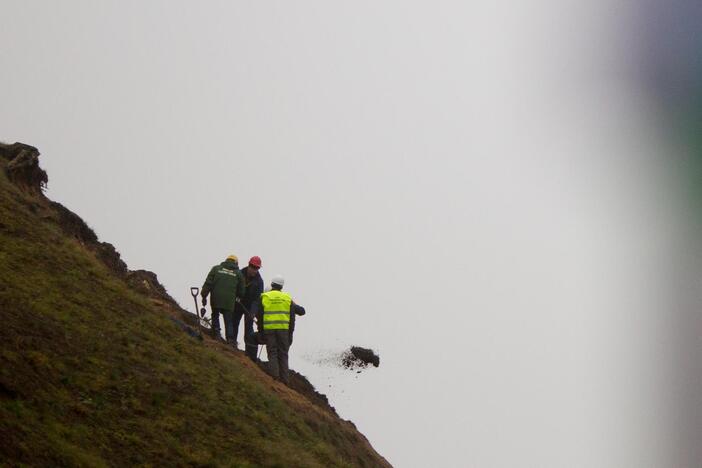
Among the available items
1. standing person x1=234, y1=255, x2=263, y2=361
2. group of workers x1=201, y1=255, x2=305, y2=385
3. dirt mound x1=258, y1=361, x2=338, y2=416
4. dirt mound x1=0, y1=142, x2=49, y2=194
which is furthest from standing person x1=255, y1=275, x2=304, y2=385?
dirt mound x1=0, y1=142, x2=49, y2=194

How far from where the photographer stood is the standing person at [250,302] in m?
23.2

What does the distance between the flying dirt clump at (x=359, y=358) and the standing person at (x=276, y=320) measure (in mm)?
7112

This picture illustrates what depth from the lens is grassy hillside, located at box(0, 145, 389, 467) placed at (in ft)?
41.2

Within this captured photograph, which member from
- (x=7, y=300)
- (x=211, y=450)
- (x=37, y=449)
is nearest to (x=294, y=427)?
(x=211, y=450)

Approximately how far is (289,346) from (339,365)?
23.9ft

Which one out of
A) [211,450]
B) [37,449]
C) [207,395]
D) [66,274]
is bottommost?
[37,449]

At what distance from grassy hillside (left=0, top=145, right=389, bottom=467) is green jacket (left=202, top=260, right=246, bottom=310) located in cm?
86

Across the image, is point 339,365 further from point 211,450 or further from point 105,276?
point 211,450

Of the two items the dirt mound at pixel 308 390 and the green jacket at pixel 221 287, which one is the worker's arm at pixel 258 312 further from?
the dirt mound at pixel 308 390

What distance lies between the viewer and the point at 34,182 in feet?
83.9

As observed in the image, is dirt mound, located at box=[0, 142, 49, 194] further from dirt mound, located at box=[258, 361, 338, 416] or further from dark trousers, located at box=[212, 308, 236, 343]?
dirt mound, located at box=[258, 361, 338, 416]

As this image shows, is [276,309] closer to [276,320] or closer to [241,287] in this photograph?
[276,320]

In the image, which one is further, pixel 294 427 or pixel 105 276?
pixel 105 276

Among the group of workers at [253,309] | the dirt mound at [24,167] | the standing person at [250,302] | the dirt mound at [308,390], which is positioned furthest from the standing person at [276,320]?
the dirt mound at [24,167]
